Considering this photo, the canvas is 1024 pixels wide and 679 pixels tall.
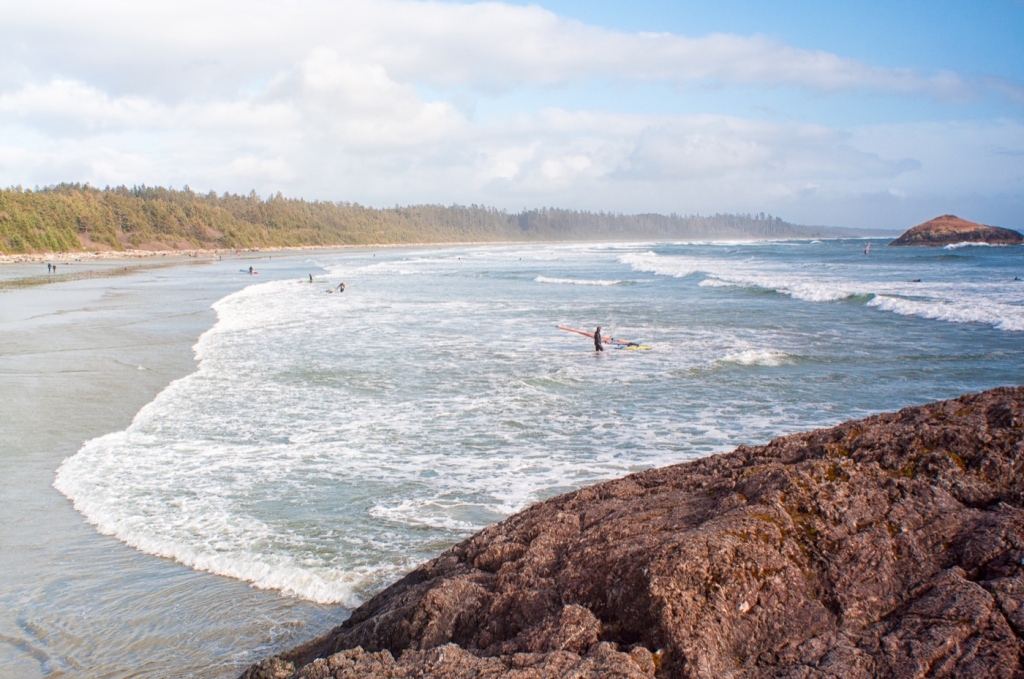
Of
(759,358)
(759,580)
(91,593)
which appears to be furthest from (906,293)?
(91,593)

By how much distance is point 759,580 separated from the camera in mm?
3113

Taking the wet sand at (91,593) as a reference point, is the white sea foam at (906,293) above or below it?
above

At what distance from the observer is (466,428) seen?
10914 mm

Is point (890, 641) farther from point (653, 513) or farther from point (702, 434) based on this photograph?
point (702, 434)

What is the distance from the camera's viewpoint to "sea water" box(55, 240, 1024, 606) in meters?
7.23

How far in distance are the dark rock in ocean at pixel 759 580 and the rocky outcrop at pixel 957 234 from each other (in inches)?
4379

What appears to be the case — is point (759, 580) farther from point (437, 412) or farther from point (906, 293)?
point (906, 293)

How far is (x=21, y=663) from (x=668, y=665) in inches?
Answer: 177

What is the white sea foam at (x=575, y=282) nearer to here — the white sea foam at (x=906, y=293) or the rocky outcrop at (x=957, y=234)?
the white sea foam at (x=906, y=293)

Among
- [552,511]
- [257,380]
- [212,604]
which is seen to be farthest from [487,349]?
[552,511]

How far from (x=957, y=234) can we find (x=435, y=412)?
10720 centimetres

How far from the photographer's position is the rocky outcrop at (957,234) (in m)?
97.9

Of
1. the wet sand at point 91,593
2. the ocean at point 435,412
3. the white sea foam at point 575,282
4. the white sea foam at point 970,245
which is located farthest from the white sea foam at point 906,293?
the white sea foam at point 970,245

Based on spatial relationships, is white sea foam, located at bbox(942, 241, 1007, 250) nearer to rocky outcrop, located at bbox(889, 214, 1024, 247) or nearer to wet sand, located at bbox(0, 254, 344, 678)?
rocky outcrop, located at bbox(889, 214, 1024, 247)
